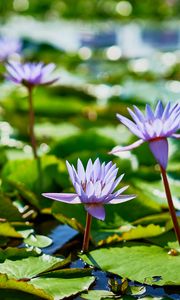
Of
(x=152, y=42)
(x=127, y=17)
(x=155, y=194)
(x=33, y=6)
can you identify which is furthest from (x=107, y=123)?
(x=33, y=6)

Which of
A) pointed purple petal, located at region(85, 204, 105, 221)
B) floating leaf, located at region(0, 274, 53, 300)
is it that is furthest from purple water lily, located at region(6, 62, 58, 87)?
floating leaf, located at region(0, 274, 53, 300)

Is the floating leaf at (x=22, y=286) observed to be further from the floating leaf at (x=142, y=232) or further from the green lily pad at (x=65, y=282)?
the floating leaf at (x=142, y=232)

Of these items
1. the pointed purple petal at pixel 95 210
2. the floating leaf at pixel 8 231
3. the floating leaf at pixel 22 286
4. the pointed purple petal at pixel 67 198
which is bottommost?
the floating leaf at pixel 22 286

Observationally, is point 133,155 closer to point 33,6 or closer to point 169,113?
point 169,113

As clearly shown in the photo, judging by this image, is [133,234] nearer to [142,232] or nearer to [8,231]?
[142,232]

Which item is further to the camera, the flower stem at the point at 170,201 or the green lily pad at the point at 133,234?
the green lily pad at the point at 133,234

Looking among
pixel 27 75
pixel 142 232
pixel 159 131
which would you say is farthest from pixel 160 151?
pixel 27 75

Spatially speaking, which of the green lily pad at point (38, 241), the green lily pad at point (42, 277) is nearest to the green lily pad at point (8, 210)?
the green lily pad at point (38, 241)
